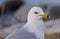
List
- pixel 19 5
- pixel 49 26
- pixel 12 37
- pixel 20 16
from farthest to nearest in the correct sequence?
pixel 19 5, pixel 20 16, pixel 49 26, pixel 12 37

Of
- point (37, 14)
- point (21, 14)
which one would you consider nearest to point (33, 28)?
point (37, 14)

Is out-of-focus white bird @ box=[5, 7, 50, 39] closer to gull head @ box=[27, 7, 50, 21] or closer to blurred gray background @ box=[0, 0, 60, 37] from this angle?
gull head @ box=[27, 7, 50, 21]

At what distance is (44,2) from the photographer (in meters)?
9.69

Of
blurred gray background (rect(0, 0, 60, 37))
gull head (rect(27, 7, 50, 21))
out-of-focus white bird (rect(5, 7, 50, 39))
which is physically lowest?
blurred gray background (rect(0, 0, 60, 37))

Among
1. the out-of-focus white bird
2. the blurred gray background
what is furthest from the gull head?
the blurred gray background

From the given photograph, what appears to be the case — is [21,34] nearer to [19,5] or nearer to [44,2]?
[44,2]

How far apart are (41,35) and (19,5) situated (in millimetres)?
7318

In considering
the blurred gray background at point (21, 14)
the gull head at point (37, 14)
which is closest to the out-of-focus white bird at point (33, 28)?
the gull head at point (37, 14)

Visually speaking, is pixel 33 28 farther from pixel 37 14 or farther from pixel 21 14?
pixel 21 14

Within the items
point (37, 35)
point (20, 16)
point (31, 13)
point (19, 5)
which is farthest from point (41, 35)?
point (19, 5)

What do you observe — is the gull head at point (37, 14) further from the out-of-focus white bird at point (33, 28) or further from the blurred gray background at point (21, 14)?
the blurred gray background at point (21, 14)

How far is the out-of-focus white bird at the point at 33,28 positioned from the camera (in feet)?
11.7

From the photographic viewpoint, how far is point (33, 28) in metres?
3.67

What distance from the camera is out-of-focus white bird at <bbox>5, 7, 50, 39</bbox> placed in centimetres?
355
